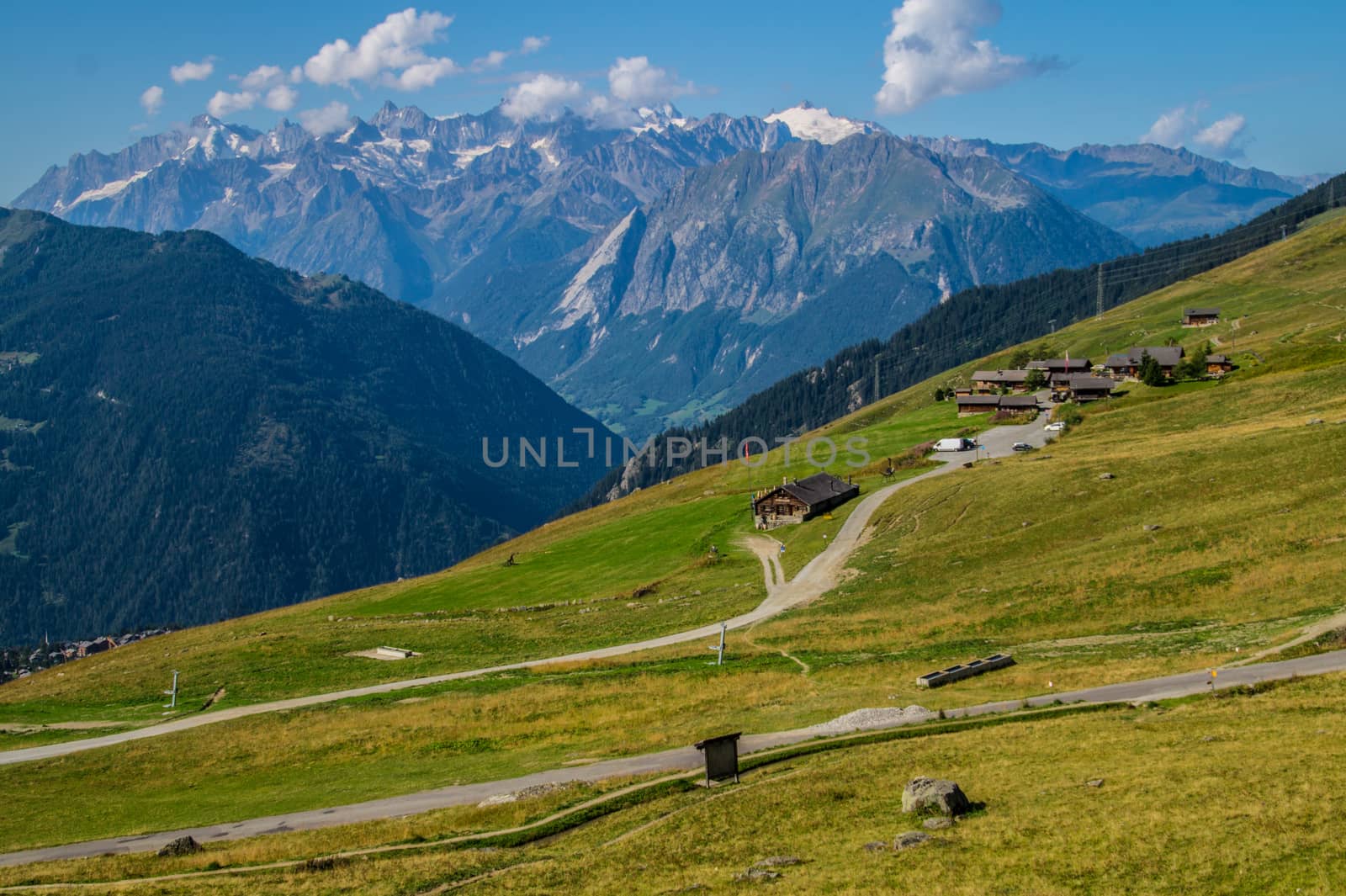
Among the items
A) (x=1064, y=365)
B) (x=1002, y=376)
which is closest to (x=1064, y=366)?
Answer: (x=1064, y=365)

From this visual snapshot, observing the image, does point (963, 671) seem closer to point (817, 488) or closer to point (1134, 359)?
point (817, 488)

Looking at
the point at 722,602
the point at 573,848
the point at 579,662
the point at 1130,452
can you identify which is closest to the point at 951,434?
the point at 1130,452

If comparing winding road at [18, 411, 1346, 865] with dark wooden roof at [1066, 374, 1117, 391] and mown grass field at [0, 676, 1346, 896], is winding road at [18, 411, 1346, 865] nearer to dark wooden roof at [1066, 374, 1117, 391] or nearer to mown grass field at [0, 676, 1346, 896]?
mown grass field at [0, 676, 1346, 896]

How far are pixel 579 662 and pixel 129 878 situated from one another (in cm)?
3772

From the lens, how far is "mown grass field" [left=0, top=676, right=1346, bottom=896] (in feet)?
80.3

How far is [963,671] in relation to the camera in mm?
52188

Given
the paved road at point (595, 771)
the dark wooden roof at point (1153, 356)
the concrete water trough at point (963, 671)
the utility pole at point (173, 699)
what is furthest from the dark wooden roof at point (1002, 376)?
the utility pole at point (173, 699)

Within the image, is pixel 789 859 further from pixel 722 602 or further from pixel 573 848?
pixel 722 602

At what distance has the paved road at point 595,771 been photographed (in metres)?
42.3

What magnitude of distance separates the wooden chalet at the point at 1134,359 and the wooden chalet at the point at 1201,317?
135 ft

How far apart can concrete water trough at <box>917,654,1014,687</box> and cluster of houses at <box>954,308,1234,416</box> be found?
100 meters

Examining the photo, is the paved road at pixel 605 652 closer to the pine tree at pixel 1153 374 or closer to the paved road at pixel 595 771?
the paved road at pixel 595 771

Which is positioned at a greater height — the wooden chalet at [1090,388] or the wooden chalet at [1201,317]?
the wooden chalet at [1201,317]

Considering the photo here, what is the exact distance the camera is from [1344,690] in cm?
3738
